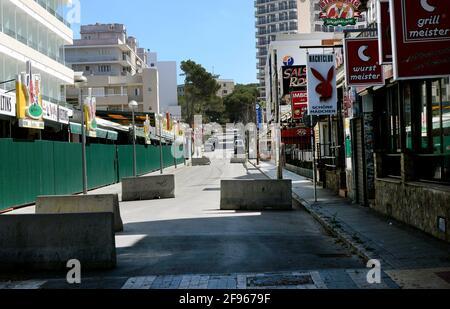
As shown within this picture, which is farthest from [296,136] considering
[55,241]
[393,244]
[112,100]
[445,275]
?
[112,100]

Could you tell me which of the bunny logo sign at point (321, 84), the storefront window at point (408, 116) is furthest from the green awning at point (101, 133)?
the storefront window at point (408, 116)

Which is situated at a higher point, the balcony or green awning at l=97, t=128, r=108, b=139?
the balcony

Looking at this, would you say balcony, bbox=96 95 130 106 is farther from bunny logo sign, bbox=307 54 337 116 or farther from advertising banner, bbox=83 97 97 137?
bunny logo sign, bbox=307 54 337 116

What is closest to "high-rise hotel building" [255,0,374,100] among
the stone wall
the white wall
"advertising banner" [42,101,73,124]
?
the white wall

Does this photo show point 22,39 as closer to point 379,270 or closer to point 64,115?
point 64,115

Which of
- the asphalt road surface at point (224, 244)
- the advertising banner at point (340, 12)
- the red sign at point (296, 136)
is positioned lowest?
the asphalt road surface at point (224, 244)

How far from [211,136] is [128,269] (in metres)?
139

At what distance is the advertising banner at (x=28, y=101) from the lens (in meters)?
22.8

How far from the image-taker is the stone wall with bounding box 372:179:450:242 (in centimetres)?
1016

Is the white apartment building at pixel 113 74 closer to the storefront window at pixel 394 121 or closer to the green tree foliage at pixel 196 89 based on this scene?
the green tree foliage at pixel 196 89

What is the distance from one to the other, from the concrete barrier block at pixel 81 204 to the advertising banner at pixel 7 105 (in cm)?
918

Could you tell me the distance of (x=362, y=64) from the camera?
14.0 m

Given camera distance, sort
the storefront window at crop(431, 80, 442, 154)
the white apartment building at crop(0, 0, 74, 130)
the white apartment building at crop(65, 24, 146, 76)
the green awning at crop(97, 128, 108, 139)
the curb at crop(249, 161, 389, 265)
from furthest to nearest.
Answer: the white apartment building at crop(65, 24, 146, 76) → the green awning at crop(97, 128, 108, 139) → the white apartment building at crop(0, 0, 74, 130) → the storefront window at crop(431, 80, 442, 154) → the curb at crop(249, 161, 389, 265)

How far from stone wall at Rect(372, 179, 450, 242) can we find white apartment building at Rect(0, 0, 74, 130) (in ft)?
59.0
